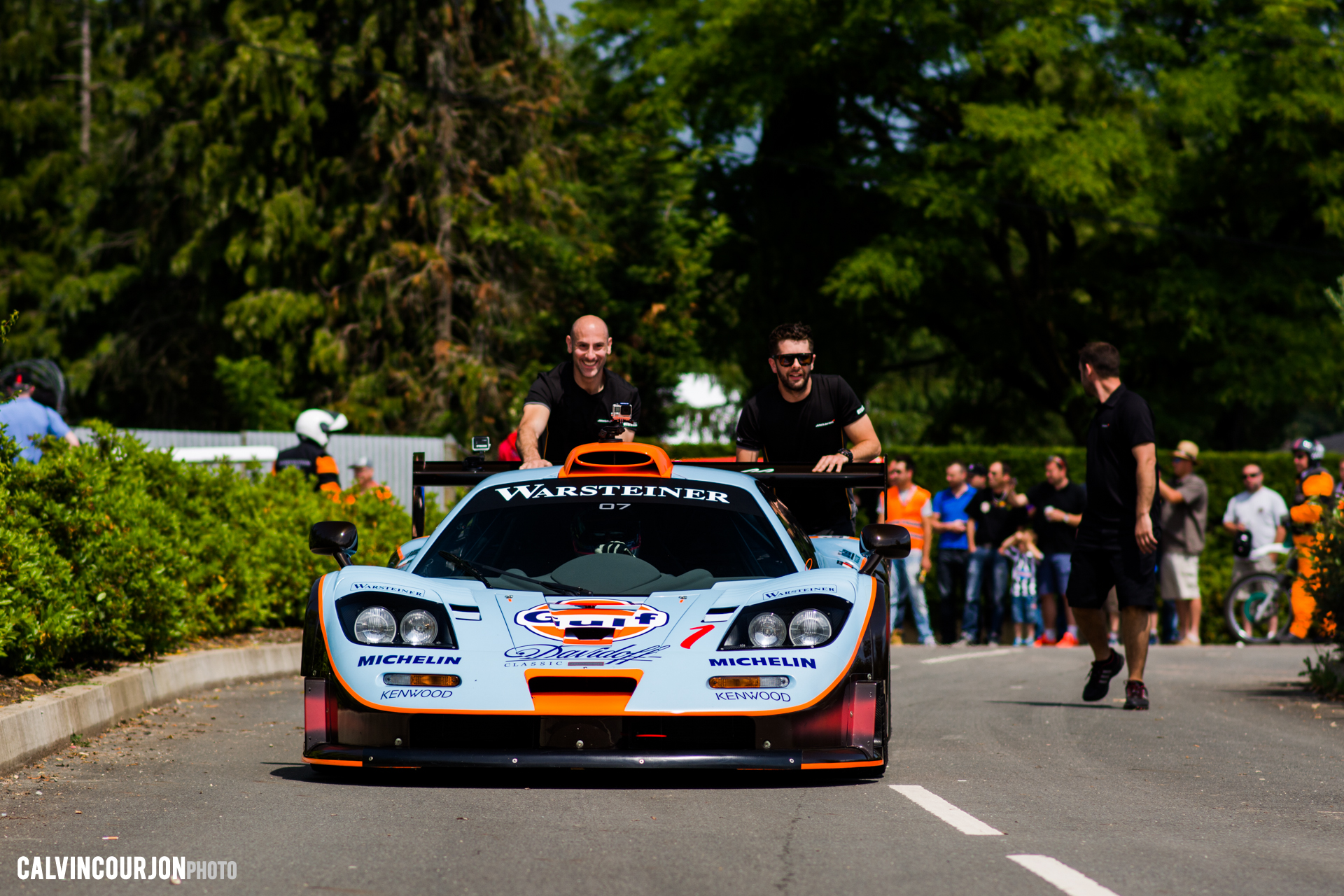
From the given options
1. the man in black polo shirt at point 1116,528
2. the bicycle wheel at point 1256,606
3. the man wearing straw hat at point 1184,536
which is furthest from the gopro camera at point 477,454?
the bicycle wheel at point 1256,606

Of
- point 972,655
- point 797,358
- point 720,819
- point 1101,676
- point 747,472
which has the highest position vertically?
point 797,358

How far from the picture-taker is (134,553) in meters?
9.34

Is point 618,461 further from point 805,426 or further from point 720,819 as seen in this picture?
point 720,819

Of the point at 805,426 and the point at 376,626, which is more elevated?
the point at 805,426

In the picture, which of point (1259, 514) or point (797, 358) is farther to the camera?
point (1259, 514)

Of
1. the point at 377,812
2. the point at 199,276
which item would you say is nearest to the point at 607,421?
the point at 377,812

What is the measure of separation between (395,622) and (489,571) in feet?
2.28

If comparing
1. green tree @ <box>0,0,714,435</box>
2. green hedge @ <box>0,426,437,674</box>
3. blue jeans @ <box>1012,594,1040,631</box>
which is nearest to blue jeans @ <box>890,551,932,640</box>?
blue jeans @ <box>1012,594,1040,631</box>

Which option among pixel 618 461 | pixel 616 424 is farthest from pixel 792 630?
pixel 616 424

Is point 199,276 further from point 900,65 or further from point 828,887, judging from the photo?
Result: point 828,887

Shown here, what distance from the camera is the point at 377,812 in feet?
19.0

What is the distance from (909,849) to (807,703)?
1046 millimetres

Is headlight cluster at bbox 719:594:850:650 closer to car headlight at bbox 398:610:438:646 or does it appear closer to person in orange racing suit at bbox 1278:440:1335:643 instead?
car headlight at bbox 398:610:438:646

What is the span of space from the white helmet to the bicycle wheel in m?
10.4
